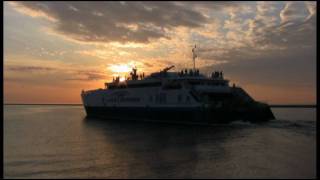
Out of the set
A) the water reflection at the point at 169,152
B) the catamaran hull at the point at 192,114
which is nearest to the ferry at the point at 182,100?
the catamaran hull at the point at 192,114

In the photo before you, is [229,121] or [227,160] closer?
[227,160]

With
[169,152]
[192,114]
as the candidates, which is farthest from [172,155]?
[192,114]

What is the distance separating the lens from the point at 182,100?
53.4 meters

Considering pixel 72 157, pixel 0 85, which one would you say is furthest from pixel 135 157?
pixel 0 85

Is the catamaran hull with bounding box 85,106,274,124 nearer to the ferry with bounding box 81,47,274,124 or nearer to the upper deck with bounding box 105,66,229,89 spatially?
the ferry with bounding box 81,47,274,124

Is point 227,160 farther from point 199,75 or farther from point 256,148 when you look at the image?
point 199,75

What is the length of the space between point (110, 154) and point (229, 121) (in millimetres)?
23315

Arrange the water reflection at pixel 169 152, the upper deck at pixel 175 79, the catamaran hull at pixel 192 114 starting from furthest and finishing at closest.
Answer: the upper deck at pixel 175 79
the catamaran hull at pixel 192 114
the water reflection at pixel 169 152

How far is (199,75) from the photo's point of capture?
196ft

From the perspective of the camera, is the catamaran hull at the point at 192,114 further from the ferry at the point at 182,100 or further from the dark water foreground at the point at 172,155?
the dark water foreground at the point at 172,155

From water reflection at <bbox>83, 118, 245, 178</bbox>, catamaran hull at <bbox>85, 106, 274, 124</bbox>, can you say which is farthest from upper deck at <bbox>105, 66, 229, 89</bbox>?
water reflection at <bbox>83, 118, 245, 178</bbox>

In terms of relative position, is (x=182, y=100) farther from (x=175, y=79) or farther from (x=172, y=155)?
(x=172, y=155)

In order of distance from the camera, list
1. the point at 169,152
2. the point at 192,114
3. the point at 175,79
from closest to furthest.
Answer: the point at 169,152 → the point at 192,114 → the point at 175,79

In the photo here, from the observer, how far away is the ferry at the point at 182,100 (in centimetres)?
4988
